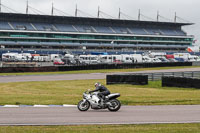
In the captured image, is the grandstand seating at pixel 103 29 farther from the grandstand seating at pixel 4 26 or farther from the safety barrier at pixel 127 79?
the safety barrier at pixel 127 79

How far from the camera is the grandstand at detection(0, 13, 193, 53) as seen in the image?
4326 inches

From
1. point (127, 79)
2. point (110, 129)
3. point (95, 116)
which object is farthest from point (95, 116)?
point (127, 79)

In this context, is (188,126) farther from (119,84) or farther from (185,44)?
(185,44)

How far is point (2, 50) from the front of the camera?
99000 mm

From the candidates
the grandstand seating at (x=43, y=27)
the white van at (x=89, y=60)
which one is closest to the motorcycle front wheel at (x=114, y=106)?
the white van at (x=89, y=60)

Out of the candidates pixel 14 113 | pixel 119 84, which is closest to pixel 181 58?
pixel 119 84

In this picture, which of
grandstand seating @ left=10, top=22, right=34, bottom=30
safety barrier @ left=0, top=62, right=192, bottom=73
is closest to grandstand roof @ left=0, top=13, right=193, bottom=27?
grandstand seating @ left=10, top=22, right=34, bottom=30

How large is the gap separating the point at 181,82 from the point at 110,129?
20179 millimetres

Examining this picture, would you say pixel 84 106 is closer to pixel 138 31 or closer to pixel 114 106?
pixel 114 106

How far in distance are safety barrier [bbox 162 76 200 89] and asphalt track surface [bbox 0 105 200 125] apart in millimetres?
12897

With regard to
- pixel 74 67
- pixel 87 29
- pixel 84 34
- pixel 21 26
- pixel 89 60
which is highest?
pixel 87 29

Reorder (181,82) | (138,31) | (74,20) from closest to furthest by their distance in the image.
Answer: (181,82)
(74,20)
(138,31)

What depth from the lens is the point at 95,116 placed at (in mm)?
14711

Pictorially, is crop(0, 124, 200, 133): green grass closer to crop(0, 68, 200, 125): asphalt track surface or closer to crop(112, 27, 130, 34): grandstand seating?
crop(0, 68, 200, 125): asphalt track surface
